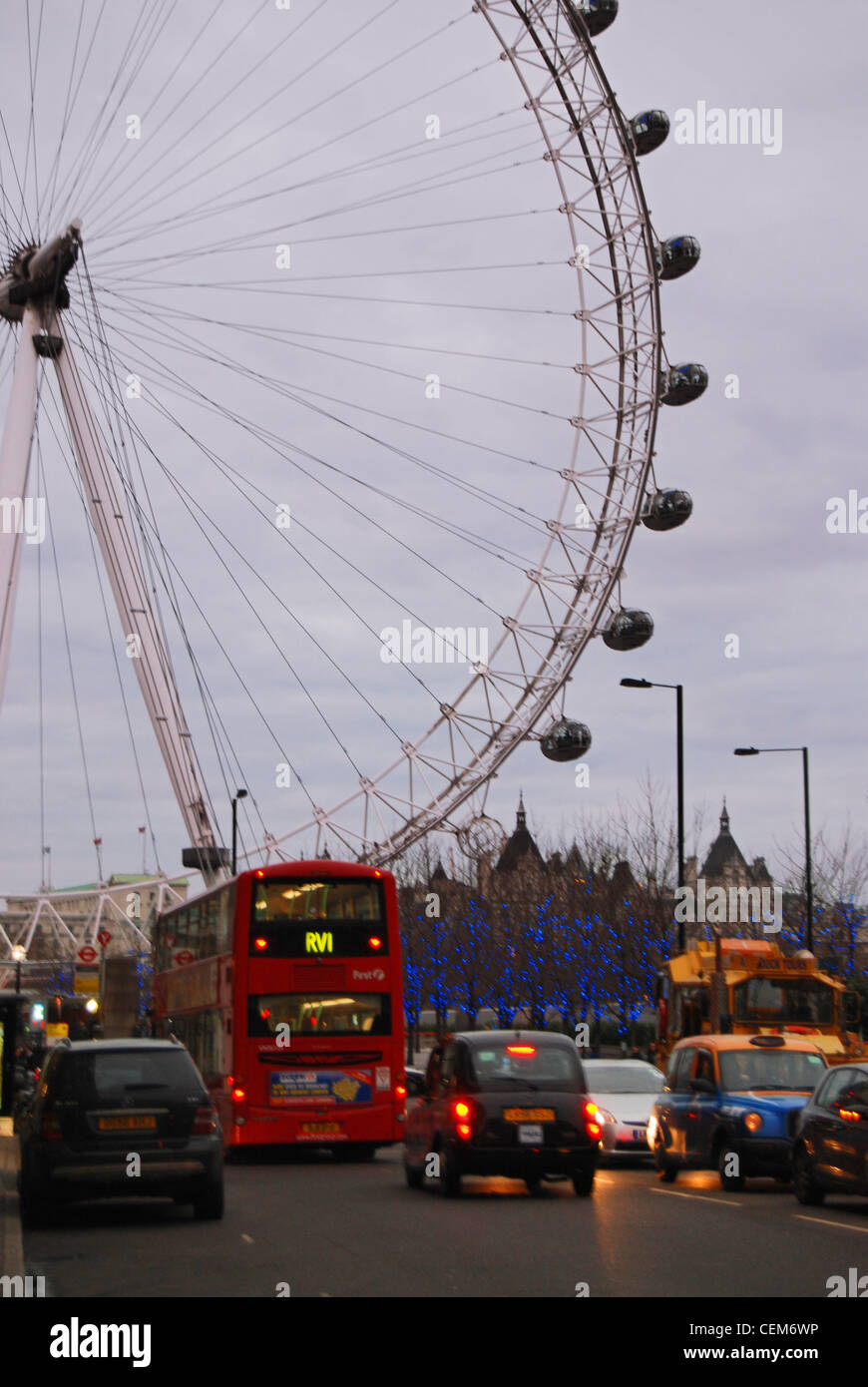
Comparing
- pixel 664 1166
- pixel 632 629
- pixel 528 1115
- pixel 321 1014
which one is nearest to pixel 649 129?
pixel 632 629

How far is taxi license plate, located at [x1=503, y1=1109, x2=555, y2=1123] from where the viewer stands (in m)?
20.3

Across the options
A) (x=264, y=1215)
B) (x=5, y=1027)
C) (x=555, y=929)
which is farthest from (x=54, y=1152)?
(x=555, y=929)

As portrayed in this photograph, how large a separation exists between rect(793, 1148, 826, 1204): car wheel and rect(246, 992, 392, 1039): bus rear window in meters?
9.52

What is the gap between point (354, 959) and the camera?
2794cm

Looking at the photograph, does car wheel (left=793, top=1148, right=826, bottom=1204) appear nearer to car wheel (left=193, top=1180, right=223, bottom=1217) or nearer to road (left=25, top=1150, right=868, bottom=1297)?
road (left=25, top=1150, right=868, bottom=1297)

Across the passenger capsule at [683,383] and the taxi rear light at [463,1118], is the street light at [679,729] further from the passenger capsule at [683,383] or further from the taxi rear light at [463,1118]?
the taxi rear light at [463,1118]

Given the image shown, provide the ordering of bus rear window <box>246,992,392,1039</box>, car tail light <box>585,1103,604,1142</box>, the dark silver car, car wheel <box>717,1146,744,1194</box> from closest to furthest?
the dark silver car, car tail light <box>585,1103,604,1142</box>, car wheel <box>717,1146,744,1194</box>, bus rear window <box>246,992,392,1039</box>

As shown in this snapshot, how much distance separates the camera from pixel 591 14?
3706 cm

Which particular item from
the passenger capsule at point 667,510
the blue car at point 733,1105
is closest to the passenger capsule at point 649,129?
the passenger capsule at point 667,510

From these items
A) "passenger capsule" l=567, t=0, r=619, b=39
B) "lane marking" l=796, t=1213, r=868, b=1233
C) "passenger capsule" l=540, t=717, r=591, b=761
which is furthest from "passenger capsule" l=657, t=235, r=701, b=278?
"lane marking" l=796, t=1213, r=868, b=1233

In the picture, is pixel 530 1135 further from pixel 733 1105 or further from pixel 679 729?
pixel 679 729

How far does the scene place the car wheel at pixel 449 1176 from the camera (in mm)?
20734

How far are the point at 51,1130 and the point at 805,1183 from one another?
25.0ft
